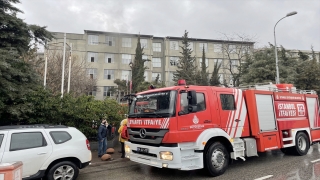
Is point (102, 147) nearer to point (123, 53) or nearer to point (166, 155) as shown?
point (166, 155)

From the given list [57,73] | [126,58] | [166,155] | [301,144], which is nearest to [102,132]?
[166,155]

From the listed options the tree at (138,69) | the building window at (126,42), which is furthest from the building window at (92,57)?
the tree at (138,69)

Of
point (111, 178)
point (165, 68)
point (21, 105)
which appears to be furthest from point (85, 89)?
point (111, 178)

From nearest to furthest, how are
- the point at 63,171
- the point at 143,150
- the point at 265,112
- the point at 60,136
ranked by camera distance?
the point at 63,171 < the point at 60,136 < the point at 143,150 < the point at 265,112

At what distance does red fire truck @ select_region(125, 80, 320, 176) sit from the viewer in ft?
19.0

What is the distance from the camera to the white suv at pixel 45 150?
16.7 feet

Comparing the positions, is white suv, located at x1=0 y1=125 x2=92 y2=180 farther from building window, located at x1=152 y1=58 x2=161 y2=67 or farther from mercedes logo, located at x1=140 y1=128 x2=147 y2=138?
building window, located at x1=152 y1=58 x2=161 y2=67

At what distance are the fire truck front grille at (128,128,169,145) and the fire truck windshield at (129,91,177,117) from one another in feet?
1.40

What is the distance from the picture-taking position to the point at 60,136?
5773 mm

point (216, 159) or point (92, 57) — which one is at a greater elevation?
point (92, 57)

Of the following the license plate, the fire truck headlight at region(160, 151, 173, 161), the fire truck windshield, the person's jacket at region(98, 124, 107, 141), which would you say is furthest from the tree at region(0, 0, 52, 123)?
the fire truck headlight at region(160, 151, 173, 161)

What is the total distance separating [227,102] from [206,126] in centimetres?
125

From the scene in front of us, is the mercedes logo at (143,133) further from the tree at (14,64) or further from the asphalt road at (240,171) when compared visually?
the tree at (14,64)

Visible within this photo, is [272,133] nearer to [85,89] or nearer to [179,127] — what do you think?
[179,127]
